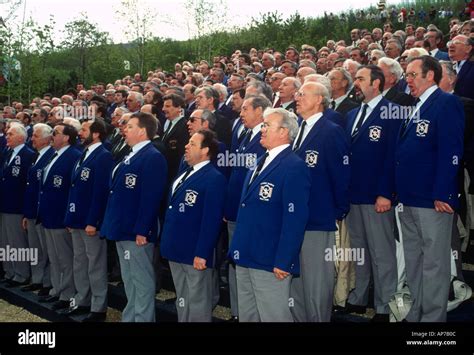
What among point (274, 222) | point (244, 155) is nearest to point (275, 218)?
point (274, 222)

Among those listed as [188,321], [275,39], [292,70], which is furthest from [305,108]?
[275,39]

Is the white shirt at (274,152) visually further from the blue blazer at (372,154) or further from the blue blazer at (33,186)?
the blue blazer at (33,186)

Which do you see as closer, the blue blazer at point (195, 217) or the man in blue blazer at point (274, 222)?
the man in blue blazer at point (274, 222)

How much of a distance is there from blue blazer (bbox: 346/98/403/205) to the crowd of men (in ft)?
0.04

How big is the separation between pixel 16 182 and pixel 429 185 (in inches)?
263

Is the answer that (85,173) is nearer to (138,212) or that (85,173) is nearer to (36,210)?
(138,212)

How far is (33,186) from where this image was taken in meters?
9.62

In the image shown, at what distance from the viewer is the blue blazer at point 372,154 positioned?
6.53 m

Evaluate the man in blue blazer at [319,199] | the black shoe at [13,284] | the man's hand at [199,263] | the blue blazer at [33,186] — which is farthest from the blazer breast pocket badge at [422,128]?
the black shoe at [13,284]

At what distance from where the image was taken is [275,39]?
28.0 metres

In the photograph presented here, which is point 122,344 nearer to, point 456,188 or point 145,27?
point 456,188

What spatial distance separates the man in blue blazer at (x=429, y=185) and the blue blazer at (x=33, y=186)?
5507 mm

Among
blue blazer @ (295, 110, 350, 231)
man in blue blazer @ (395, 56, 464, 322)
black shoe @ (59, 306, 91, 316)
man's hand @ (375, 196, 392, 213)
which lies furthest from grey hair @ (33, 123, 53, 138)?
man in blue blazer @ (395, 56, 464, 322)

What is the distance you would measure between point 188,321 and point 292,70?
5.37 metres
